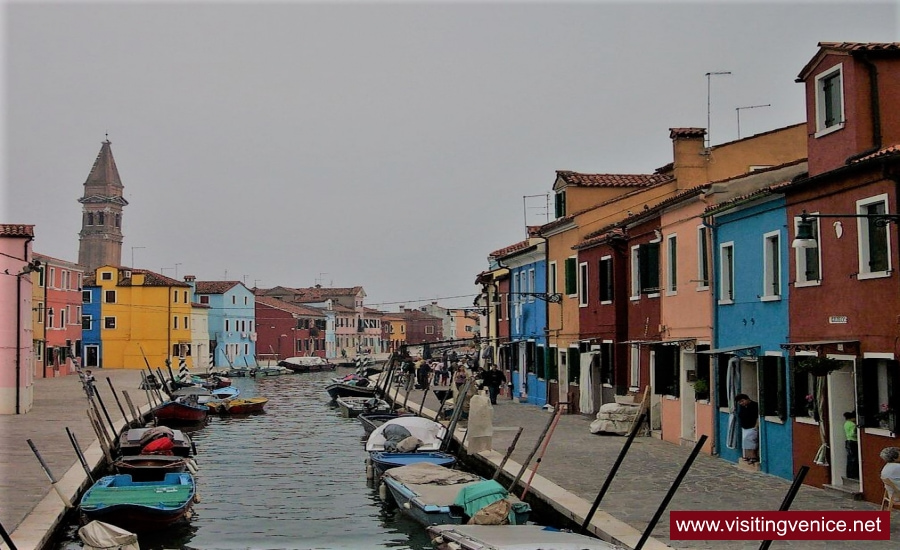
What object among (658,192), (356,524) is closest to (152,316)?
(658,192)

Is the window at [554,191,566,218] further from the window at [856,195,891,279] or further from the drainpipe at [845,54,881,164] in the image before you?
the window at [856,195,891,279]

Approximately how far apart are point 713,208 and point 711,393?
3863mm

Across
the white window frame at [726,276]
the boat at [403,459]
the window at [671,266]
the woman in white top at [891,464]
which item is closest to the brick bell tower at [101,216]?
the boat at [403,459]

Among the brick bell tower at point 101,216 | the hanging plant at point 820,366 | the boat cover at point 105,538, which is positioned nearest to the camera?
the boat cover at point 105,538

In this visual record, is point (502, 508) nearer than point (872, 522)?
No

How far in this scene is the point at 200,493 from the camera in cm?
2250

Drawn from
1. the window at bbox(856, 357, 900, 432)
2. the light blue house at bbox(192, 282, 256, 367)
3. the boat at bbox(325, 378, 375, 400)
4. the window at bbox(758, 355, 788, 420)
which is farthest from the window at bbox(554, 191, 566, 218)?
the light blue house at bbox(192, 282, 256, 367)

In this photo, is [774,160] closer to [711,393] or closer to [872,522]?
[711,393]

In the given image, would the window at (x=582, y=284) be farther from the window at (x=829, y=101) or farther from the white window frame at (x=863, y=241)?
the white window frame at (x=863, y=241)

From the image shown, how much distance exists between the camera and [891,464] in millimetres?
13688

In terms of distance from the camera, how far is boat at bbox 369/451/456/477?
74.1 ft

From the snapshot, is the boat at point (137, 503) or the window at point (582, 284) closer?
the boat at point (137, 503)

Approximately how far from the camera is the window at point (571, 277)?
33.1 m

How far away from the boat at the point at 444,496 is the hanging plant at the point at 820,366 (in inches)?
190
